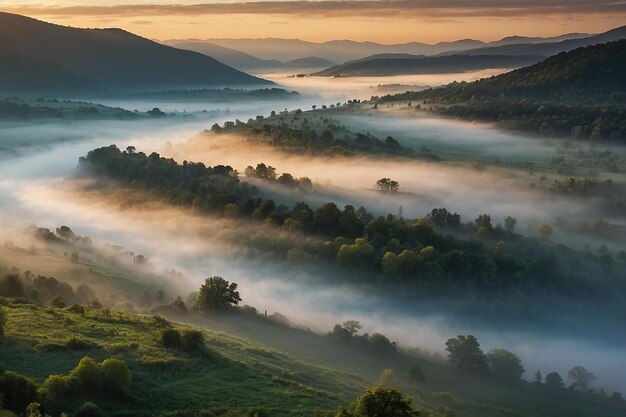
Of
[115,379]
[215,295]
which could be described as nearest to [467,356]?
[215,295]

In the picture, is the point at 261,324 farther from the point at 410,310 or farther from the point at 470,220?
the point at 470,220

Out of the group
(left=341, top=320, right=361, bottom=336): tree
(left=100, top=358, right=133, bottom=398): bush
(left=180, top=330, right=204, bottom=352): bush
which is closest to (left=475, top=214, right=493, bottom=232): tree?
(left=341, top=320, right=361, bottom=336): tree

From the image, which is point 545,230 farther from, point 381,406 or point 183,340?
point 381,406

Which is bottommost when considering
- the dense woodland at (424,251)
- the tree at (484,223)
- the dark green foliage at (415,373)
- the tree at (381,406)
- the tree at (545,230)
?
the tree at (381,406)

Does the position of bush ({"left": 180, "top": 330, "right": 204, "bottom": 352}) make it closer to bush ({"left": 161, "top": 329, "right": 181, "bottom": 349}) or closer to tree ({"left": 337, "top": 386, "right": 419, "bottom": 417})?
bush ({"left": 161, "top": 329, "right": 181, "bottom": 349})

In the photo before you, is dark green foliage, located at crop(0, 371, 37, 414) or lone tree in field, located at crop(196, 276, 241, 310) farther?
lone tree in field, located at crop(196, 276, 241, 310)

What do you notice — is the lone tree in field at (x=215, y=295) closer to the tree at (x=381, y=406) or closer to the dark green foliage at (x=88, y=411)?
the dark green foliage at (x=88, y=411)

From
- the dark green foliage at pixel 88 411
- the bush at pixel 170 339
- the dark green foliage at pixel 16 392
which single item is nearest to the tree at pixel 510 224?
the bush at pixel 170 339
